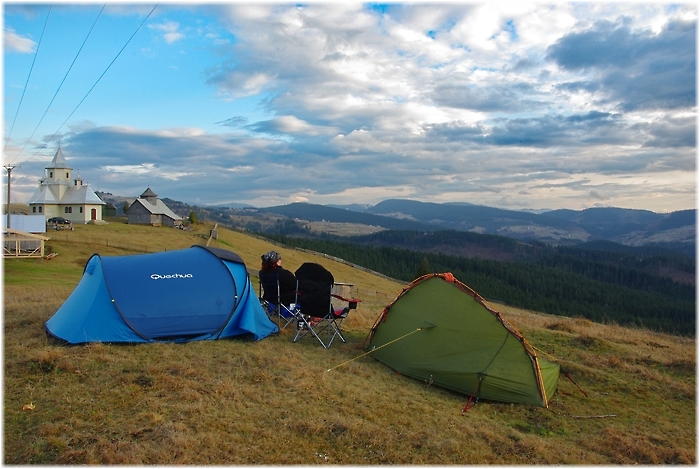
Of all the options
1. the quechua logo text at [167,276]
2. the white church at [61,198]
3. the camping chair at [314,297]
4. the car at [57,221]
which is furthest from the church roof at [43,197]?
the camping chair at [314,297]

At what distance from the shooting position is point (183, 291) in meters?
11.3

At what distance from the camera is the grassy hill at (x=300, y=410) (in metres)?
6.14

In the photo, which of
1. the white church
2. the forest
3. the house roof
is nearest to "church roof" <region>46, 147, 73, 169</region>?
the white church

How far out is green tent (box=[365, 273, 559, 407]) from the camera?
29.3ft

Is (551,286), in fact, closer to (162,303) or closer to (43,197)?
(43,197)

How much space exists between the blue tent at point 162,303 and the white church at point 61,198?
164ft

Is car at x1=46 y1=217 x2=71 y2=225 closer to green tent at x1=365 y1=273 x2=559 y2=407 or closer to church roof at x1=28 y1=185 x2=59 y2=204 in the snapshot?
church roof at x1=28 y1=185 x2=59 y2=204

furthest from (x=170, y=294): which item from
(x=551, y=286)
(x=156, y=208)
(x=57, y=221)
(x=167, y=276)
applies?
(x=551, y=286)

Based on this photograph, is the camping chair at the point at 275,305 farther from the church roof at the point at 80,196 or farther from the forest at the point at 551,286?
the forest at the point at 551,286

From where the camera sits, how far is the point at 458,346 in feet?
32.1

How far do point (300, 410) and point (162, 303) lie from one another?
517cm

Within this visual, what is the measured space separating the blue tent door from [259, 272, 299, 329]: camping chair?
108 cm

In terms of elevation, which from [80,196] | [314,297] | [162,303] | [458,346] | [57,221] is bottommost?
[458,346]

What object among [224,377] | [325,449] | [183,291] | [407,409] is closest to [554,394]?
[407,409]
